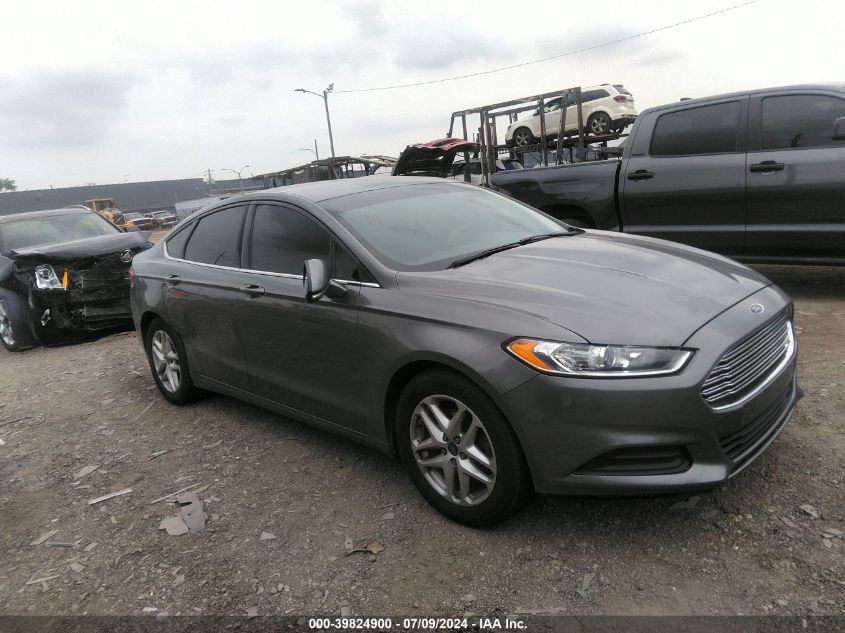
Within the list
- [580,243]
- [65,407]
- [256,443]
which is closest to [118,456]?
[256,443]

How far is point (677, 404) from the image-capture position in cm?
227

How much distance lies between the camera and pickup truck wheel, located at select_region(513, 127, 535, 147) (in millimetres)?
15086

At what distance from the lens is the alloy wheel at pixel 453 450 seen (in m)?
2.63

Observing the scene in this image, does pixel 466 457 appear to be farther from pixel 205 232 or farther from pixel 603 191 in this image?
pixel 603 191

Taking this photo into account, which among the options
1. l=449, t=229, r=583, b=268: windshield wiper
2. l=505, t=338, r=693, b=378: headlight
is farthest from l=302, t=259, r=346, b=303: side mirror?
l=505, t=338, r=693, b=378: headlight

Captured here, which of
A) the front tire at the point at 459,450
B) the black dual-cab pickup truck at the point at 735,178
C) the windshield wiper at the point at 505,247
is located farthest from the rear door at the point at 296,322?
the black dual-cab pickup truck at the point at 735,178

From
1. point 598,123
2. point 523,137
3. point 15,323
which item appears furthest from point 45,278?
point 598,123

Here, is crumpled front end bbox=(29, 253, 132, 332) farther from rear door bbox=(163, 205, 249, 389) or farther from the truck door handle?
the truck door handle

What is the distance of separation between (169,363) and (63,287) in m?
3.22

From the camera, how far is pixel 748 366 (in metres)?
2.51

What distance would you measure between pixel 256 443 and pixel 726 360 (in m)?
2.81

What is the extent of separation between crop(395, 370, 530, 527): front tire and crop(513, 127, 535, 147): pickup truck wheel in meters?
13.3

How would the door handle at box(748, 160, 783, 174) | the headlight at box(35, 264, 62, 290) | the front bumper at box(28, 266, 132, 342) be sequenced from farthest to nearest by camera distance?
the front bumper at box(28, 266, 132, 342) → the headlight at box(35, 264, 62, 290) → the door handle at box(748, 160, 783, 174)

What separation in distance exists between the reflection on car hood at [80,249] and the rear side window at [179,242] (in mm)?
2918
